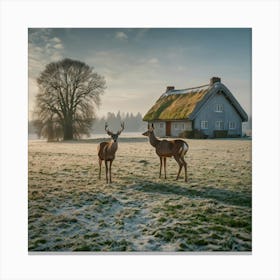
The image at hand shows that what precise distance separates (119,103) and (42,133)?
4.37 feet

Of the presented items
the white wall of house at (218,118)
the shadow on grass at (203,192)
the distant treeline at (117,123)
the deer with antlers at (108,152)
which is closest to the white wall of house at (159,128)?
the distant treeline at (117,123)

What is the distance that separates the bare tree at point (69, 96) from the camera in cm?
420

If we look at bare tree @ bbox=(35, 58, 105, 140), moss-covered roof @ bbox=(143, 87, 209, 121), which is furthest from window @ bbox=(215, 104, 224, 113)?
bare tree @ bbox=(35, 58, 105, 140)

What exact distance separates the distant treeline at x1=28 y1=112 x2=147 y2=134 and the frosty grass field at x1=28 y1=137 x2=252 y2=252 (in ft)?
0.71

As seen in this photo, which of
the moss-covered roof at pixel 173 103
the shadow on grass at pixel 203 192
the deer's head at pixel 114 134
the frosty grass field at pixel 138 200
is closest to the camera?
the frosty grass field at pixel 138 200

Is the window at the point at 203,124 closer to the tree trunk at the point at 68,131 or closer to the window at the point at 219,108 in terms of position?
the window at the point at 219,108

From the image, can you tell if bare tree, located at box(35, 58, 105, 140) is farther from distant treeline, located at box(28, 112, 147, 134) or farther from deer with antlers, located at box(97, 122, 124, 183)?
deer with antlers, located at box(97, 122, 124, 183)

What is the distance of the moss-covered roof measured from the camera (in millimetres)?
4340

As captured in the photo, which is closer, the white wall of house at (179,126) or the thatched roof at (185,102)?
the thatched roof at (185,102)

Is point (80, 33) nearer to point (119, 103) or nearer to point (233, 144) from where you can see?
point (119, 103)

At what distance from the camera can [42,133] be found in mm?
4309

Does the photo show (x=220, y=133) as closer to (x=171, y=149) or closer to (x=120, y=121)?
(x=171, y=149)

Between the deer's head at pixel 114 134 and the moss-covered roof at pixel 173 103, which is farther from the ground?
the moss-covered roof at pixel 173 103

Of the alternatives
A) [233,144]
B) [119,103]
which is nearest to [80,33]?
[119,103]
